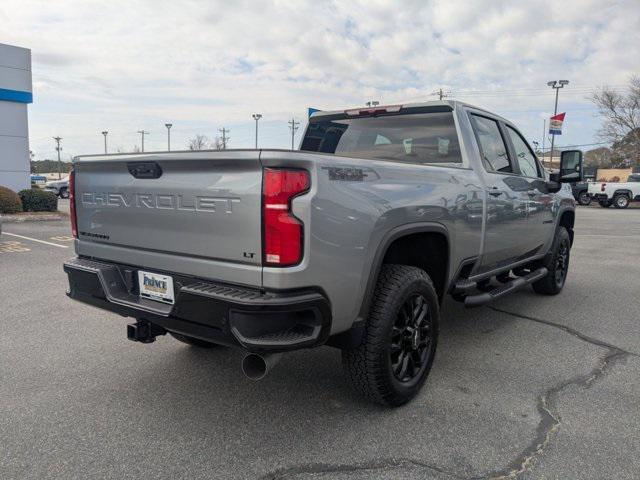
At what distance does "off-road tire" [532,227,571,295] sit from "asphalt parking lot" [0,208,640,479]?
0.96 metres

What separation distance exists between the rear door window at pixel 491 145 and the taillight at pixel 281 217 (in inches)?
90.9

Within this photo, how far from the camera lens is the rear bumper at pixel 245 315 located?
2.33 m

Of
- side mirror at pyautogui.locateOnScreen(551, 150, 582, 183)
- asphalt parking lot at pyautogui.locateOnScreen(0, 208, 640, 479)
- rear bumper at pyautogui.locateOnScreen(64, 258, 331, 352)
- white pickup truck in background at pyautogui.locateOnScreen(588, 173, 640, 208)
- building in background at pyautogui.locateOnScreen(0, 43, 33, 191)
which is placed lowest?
asphalt parking lot at pyautogui.locateOnScreen(0, 208, 640, 479)

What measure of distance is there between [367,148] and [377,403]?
2194 mm

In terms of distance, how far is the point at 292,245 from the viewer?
92.0 inches

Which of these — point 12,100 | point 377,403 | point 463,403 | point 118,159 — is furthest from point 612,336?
point 12,100

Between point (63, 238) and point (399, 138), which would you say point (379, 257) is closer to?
point (399, 138)

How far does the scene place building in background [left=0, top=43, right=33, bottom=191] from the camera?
16.3m

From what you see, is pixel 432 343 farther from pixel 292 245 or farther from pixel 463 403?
pixel 292 245

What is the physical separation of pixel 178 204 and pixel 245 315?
0.75m

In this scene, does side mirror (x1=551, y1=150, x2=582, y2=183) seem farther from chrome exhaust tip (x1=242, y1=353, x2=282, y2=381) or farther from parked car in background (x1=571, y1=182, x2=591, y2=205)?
parked car in background (x1=571, y1=182, x2=591, y2=205)

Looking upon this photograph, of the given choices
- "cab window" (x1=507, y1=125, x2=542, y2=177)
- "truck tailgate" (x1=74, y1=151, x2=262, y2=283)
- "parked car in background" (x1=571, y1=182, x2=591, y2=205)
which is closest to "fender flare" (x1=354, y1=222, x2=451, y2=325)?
"truck tailgate" (x1=74, y1=151, x2=262, y2=283)

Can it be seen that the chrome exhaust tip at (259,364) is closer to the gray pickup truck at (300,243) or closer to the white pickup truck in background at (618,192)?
the gray pickup truck at (300,243)

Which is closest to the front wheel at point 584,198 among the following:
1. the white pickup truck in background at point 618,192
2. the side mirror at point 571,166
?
the white pickup truck in background at point 618,192
